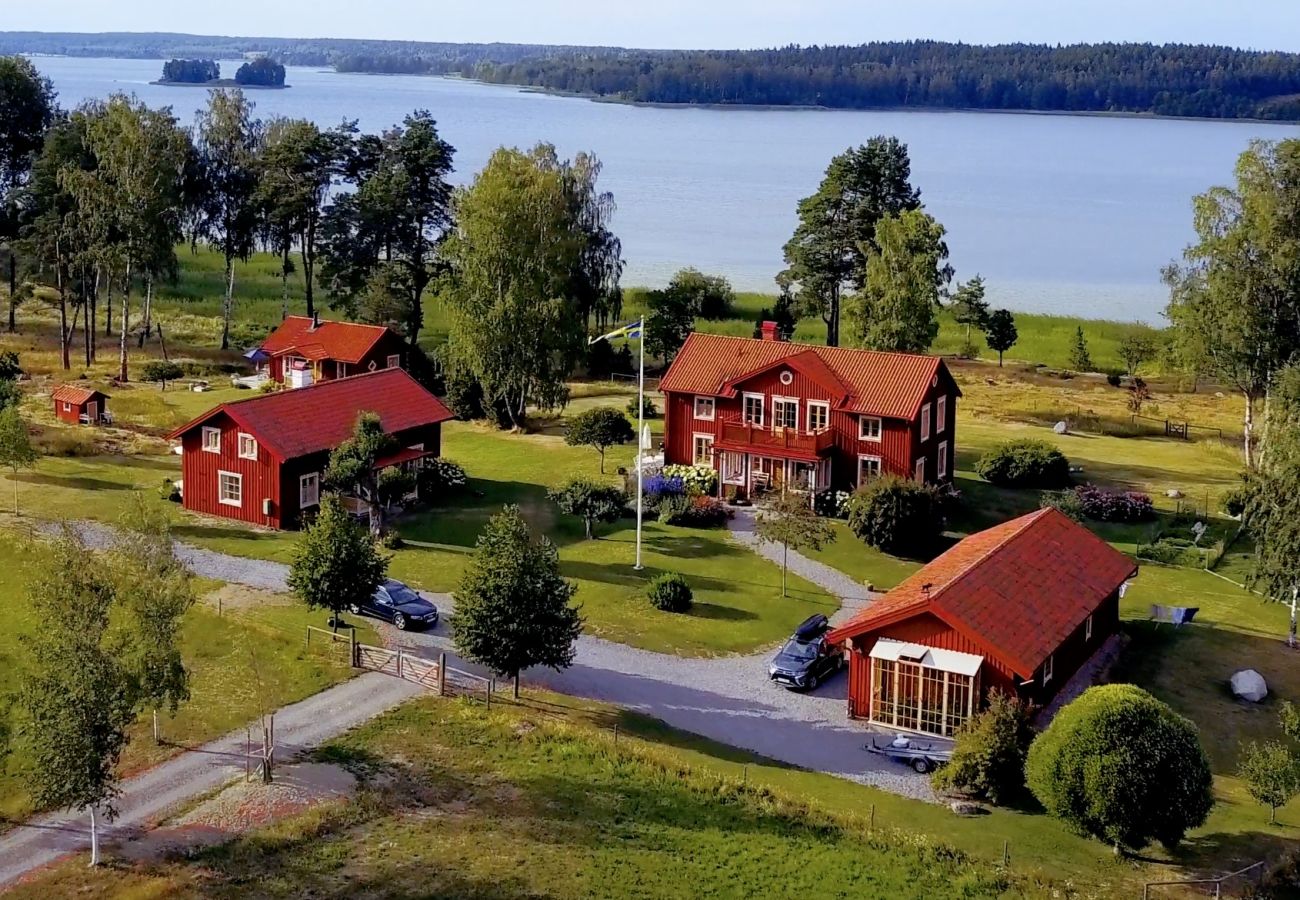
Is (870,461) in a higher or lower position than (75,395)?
lower

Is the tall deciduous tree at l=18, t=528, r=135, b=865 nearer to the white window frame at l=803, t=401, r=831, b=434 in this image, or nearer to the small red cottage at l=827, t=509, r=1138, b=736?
the small red cottage at l=827, t=509, r=1138, b=736

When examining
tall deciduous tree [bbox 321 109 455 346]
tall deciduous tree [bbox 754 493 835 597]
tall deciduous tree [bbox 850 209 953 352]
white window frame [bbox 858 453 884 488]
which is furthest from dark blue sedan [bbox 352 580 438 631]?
tall deciduous tree [bbox 321 109 455 346]

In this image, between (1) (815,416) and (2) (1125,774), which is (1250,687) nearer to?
(2) (1125,774)

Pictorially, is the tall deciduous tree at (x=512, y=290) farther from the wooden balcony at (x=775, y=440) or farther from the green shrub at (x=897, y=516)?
the green shrub at (x=897, y=516)

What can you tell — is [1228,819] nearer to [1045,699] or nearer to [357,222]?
[1045,699]

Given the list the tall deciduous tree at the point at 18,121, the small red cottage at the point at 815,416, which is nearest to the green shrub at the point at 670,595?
the small red cottage at the point at 815,416

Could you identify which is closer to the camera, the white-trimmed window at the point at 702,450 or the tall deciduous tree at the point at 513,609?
the tall deciduous tree at the point at 513,609

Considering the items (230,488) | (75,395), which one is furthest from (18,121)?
(230,488)
